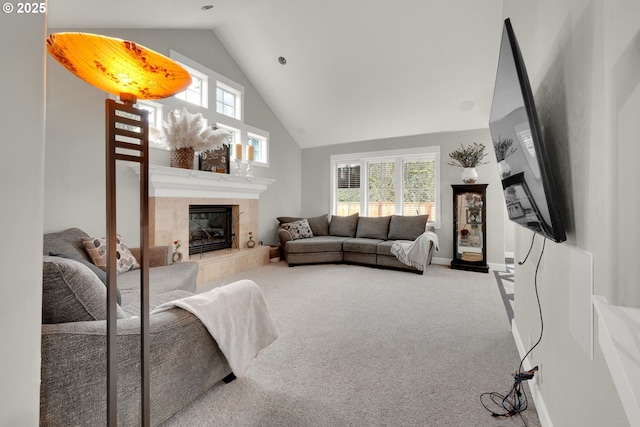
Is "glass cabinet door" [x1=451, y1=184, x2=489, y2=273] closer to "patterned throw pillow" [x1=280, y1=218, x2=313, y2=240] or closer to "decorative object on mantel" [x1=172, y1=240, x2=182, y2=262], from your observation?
"patterned throw pillow" [x1=280, y1=218, x2=313, y2=240]

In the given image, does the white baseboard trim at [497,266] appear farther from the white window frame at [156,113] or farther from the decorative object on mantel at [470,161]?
the white window frame at [156,113]

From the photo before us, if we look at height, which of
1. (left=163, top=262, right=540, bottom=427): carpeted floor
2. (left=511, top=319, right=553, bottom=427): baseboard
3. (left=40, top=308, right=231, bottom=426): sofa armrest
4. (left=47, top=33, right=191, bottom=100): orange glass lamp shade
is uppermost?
(left=47, top=33, right=191, bottom=100): orange glass lamp shade

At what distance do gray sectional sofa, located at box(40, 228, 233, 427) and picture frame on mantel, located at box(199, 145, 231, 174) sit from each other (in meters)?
3.16

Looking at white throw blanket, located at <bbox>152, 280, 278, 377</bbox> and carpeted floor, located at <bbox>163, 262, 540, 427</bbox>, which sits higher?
white throw blanket, located at <bbox>152, 280, 278, 377</bbox>

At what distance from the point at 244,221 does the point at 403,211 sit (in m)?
3.07

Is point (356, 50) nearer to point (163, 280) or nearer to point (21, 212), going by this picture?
point (163, 280)

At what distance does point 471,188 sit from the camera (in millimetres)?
4551

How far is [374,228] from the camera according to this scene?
529 centimetres

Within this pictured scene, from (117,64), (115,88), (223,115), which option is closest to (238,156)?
(223,115)

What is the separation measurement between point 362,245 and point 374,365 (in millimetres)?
3008

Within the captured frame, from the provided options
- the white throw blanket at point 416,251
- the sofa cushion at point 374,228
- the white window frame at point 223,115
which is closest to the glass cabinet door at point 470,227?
the white throw blanket at point 416,251

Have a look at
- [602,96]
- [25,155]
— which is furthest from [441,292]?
[25,155]

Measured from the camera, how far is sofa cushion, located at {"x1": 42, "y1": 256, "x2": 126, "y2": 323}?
1.02m

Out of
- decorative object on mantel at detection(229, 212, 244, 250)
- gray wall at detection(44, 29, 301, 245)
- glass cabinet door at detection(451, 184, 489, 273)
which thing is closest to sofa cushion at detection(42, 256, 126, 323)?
gray wall at detection(44, 29, 301, 245)
